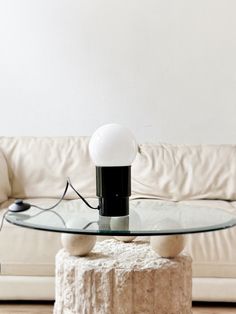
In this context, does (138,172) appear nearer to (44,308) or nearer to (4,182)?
(4,182)

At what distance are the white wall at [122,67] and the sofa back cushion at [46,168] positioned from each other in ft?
1.08

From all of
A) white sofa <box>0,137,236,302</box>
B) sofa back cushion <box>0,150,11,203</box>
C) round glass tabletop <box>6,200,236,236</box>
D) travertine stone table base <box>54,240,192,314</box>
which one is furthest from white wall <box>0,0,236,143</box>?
travertine stone table base <box>54,240,192,314</box>

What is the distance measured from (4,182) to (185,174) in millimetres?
983

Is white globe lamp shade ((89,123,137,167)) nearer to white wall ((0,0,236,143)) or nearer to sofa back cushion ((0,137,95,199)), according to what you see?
sofa back cushion ((0,137,95,199))

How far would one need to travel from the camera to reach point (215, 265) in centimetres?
234

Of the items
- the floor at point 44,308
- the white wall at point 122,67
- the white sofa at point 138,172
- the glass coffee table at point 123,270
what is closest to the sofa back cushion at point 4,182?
the white sofa at point 138,172

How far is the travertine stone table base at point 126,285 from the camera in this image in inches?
68.7

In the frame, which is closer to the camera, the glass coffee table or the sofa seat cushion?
the glass coffee table

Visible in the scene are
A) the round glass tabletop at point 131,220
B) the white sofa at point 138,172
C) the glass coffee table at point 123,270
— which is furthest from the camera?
the white sofa at point 138,172

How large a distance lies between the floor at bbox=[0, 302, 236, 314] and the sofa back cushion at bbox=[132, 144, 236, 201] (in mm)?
695

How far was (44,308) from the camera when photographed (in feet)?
7.80

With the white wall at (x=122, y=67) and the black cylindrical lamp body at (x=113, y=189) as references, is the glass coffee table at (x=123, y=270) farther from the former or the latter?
the white wall at (x=122, y=67)

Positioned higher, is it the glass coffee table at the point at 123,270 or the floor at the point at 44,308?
the glass coffee table at the point at 123,270

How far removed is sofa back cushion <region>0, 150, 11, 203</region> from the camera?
9.31 ft
